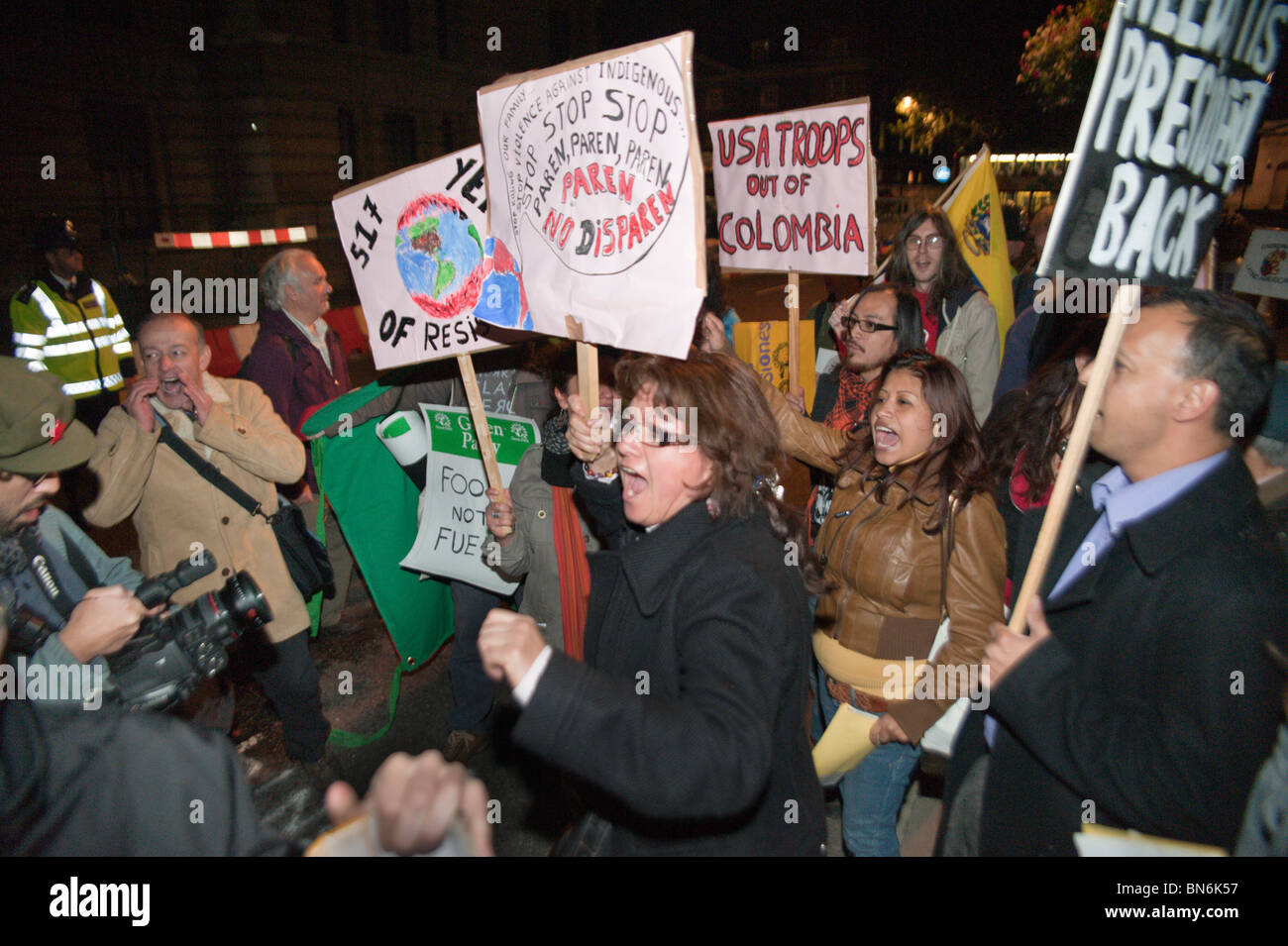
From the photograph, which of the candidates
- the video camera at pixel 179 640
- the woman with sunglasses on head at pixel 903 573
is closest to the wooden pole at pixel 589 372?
the woman with sunglasses on head at pixel 903 573

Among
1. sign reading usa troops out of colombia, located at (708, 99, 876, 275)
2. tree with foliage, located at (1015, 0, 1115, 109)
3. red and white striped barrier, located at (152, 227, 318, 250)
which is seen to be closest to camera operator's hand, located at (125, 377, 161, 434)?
sign reading usa troops out of colombia, located at (708, 99, 876, 275)

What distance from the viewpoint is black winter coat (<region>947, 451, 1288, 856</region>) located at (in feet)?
4.79

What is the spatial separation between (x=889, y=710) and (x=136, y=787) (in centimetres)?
217

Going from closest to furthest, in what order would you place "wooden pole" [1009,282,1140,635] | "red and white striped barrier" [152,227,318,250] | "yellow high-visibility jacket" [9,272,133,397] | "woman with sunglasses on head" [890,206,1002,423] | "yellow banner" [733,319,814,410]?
1. "wooden pole" [1009,282,1140,635]
2. "woman with sunglasses on head" [890,206,1002,423]
3. "yellow banner" [733,319,814,410]
4. "yellow high-visibility jacket" [9,272,133,397]
5. "red and white striped barrier" [152,227,318,250]

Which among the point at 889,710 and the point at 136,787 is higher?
the point at 136,787

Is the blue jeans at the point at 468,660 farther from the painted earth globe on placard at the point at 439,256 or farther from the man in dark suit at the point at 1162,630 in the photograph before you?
the man in dark suit at the point at 1162,630

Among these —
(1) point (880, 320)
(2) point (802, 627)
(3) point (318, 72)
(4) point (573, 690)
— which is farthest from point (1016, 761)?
(3) point (318, 72)

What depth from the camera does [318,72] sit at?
2056 centimetres

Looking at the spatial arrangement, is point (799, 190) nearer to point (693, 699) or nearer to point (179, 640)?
point (693, 699)

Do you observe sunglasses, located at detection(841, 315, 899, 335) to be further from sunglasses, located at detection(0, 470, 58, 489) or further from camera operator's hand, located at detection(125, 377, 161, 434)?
sunglasses, located at detection(0, 470, 58, 489)

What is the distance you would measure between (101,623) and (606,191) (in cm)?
195

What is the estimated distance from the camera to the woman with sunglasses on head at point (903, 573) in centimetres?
257

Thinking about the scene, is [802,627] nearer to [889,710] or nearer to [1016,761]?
[1016,761]

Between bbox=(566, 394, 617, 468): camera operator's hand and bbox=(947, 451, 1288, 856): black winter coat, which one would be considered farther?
bbox=(566, 394, 617, 468): camera operator's hand
